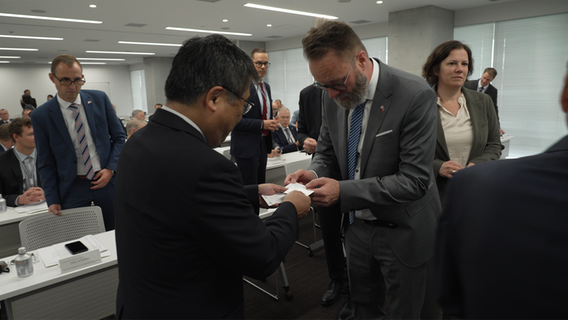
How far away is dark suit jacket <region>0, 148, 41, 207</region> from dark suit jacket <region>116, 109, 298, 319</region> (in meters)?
3.14

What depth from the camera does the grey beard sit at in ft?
5.12

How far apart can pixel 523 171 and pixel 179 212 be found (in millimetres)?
808

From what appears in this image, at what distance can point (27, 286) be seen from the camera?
1.74 metres

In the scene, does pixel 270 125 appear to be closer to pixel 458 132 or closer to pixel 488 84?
pixel 458 132

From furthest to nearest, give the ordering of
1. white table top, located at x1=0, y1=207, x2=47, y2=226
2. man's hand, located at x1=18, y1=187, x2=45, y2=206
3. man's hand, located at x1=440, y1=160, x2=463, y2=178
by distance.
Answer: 1. man's hand, located at x1=18, y1=187, x2=45, y2=206
2. white table top, located at x1=0, y1=207, x2=47, y2=226
3. man's hand, located at x1=440, y1=160, x2=463, y2=178

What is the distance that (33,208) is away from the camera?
10.1 ft

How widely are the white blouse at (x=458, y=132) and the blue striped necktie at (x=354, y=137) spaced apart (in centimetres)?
93

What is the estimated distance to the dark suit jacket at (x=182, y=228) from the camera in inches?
38.0

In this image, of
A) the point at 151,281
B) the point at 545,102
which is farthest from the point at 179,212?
the point at 545,102

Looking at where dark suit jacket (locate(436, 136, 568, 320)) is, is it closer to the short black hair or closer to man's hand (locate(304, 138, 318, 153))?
the short black hair

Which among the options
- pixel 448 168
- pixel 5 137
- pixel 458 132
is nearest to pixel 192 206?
pixel 448 168

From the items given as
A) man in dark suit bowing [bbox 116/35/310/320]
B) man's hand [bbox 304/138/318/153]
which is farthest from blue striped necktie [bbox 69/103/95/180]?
man in dark suit bowing [bbox 116/35/310/320]

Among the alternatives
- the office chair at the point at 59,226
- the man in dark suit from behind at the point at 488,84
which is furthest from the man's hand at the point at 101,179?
the man in dark suit from behind at the point at 488,84

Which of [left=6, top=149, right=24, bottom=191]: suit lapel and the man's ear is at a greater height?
the man's ear
